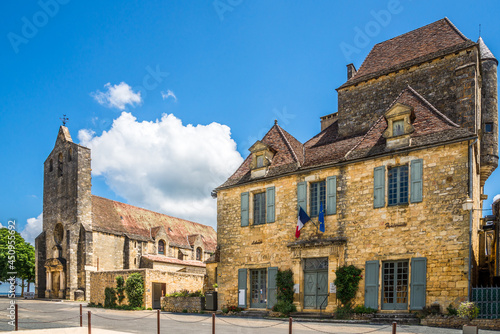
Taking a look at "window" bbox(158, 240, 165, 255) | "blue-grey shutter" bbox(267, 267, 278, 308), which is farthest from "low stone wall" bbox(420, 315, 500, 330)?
"window" bbox(158, 240, 165, 255)

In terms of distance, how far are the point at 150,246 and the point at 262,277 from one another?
70.0 ft

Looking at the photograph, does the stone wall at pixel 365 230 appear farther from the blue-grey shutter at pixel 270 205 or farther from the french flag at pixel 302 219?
the french flag at pixel 302 219

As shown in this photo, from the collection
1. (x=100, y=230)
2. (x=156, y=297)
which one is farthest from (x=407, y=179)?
(x=100, y=230)

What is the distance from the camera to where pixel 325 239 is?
17094 mm

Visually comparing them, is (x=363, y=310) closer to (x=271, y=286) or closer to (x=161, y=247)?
(x=271, y=286)

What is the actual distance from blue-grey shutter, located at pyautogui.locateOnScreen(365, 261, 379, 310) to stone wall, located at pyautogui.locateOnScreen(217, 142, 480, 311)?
23 cm

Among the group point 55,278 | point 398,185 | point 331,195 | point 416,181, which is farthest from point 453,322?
point 55,278

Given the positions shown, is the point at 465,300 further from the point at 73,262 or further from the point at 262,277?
the point at 73,262

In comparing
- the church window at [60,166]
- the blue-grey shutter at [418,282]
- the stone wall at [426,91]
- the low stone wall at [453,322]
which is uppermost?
the stone wall at [426,91]

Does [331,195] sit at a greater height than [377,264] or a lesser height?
greater

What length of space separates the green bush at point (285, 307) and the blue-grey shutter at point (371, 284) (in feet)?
10.5

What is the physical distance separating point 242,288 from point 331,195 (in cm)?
617

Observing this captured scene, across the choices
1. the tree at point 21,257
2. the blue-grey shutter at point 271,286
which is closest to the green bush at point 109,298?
the blue-grey shutter at point 271,286

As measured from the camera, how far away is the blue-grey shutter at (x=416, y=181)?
15.1m
